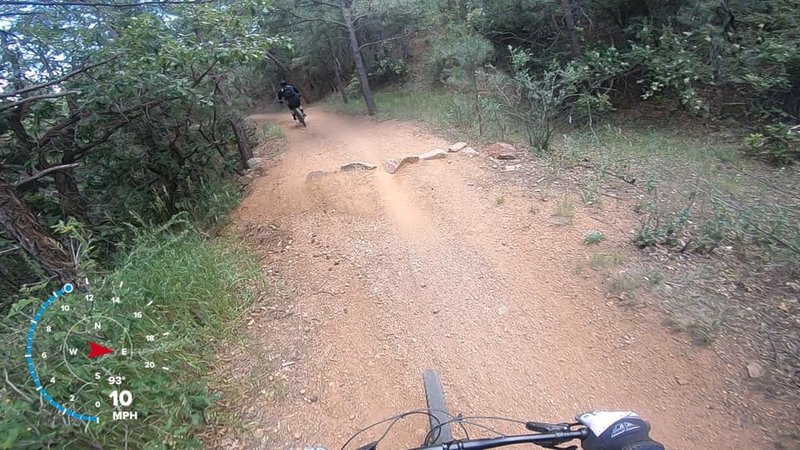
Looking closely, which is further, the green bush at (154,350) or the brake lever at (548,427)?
the green bush at (154,350)

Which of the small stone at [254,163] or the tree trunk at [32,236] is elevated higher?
the tree trunk at [32,236]

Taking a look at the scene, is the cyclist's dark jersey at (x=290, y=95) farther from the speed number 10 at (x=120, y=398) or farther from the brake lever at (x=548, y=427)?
the brake lever at (x=548, y=427)

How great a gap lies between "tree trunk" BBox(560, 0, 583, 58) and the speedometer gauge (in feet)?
38.1

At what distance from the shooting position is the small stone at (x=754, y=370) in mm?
2705

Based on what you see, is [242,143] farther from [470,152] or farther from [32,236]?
[32,236]

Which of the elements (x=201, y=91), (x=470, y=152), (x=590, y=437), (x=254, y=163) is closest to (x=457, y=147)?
(x=470, y=152)

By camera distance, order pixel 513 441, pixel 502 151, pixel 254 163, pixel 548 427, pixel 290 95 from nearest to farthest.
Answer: pixel 513 441
pixel 548 427
pixel 502 151
pixel 254 163
pixel 290 95

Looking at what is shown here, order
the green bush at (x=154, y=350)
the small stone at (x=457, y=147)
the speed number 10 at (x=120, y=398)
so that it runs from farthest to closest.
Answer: the small stone at (x=457, y=147) < the speed number 10 at (x=120, y=398) < the green bush at (x=154, y=350)

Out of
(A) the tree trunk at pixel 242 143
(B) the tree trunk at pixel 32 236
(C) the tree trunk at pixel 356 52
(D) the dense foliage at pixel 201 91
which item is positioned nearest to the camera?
(B) the tree trunk at pixel 32 236

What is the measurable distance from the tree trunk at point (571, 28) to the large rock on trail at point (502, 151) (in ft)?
16.0

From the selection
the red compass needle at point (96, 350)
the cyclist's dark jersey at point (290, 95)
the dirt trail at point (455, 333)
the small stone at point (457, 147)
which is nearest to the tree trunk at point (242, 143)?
the cyclist's dark jersey at point (290, 95)

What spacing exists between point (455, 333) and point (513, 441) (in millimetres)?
1976

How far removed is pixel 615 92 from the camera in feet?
36.2

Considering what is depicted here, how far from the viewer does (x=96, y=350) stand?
8.40 ft
